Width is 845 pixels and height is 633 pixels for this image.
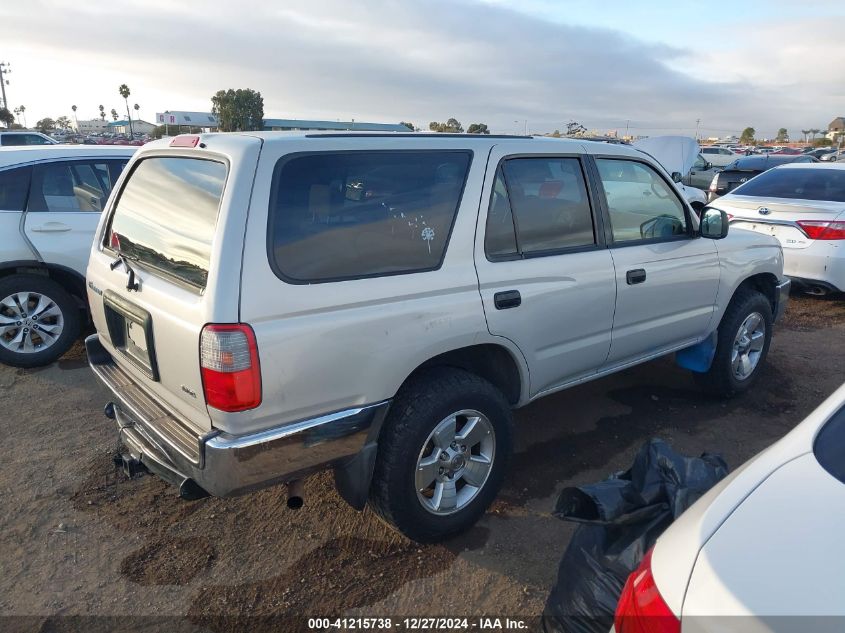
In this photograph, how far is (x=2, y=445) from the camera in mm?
3852

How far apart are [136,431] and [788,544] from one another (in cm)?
257

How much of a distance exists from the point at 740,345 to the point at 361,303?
3379mm

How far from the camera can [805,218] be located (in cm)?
655

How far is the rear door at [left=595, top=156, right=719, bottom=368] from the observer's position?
3.57 meters

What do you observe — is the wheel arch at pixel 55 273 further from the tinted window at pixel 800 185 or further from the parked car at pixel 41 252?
the tinted window at pixel 800 185

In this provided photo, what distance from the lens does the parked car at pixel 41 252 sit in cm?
493

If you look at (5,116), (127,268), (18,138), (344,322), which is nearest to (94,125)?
(5,116)

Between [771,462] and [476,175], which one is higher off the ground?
[476,175]

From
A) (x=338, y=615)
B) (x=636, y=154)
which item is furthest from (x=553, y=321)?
(x=338, y=615)

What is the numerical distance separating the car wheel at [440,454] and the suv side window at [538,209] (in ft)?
2.29

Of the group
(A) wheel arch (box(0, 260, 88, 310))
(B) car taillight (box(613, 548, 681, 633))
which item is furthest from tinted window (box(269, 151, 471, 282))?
(A) wheel arch (box(0, 260, 88, 310))

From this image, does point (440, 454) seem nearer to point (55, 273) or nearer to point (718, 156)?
point (55, 273)

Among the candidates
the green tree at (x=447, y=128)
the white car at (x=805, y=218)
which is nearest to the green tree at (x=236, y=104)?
the green tree at (x=447, y=128)

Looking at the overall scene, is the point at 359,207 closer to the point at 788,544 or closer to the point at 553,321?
the point at 553,321
